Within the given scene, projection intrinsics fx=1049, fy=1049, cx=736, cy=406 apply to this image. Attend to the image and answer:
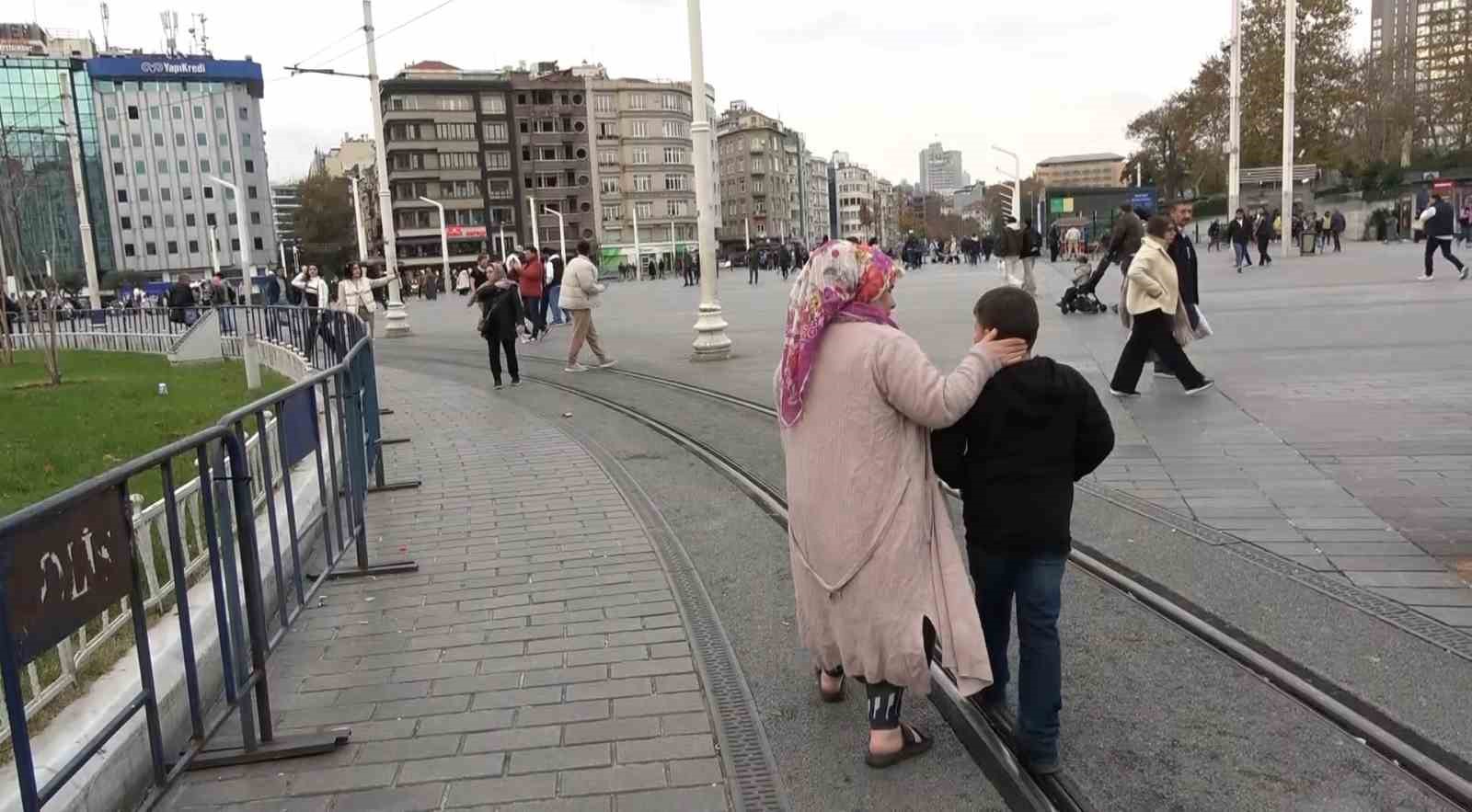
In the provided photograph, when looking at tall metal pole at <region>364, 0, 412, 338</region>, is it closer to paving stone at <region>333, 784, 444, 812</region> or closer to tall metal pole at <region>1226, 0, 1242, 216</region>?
paving stone at <region>333, 784, 444, 812</region>

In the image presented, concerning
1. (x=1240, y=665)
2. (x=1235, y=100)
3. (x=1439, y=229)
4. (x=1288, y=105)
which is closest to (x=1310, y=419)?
(x=1240, y=665)

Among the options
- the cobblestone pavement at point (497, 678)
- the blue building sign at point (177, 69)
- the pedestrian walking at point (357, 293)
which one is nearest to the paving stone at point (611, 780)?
the cobblestone pavement at point (497, 678)

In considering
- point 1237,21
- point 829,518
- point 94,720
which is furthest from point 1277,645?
point 1237,21

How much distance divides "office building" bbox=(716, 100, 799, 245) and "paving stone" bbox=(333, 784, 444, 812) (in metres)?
132

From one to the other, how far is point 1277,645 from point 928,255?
8024 cm

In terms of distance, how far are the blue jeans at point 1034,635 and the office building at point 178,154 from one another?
397 feet

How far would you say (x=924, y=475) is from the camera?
11.1 ft

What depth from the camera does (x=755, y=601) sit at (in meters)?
5.10

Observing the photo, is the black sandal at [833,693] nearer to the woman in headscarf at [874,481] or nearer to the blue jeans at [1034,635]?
the woman in headscarf at [874,481]

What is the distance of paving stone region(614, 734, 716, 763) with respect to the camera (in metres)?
3.64

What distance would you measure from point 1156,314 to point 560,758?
7742mm

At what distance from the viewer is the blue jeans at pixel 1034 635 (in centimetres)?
328

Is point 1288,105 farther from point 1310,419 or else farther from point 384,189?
point 1310,419

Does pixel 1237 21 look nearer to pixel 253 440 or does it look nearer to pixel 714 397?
pixel 714 397
